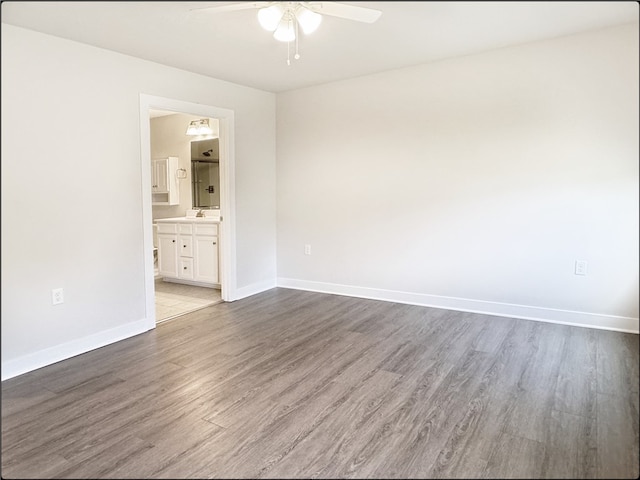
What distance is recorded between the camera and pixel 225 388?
8.14ft

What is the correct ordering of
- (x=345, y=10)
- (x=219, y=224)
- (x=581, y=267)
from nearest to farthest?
(x=345, y=10) < (x=581, y=267) < (x=219, y=224)

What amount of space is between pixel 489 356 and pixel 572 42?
243cm

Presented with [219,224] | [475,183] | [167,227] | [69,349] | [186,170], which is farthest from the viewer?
[186,170]

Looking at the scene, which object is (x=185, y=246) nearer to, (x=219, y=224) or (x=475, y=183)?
(x=219, y=224)

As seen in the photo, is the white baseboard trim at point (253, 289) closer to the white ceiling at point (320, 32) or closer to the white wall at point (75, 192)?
the white wall at point (75, 192)

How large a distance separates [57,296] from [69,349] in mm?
406

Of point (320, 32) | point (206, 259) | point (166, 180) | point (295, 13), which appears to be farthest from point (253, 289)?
point (295, 13)

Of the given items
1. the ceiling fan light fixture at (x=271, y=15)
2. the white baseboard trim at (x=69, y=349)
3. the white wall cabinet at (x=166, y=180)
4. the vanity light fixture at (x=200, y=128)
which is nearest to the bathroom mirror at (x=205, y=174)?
the vanity light fixture at (x=200, y=128)

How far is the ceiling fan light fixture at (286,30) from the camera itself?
100 inches

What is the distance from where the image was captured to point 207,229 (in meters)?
4.86

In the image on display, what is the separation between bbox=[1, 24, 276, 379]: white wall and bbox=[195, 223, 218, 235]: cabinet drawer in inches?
53.7

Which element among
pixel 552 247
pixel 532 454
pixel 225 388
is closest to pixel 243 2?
pixel 225 388

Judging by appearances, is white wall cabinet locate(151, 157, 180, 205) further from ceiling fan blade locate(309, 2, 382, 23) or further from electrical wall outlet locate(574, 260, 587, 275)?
electrical wall outlet locate(574, 260, 587, 275)

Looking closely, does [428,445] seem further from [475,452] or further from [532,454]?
[532,454]
